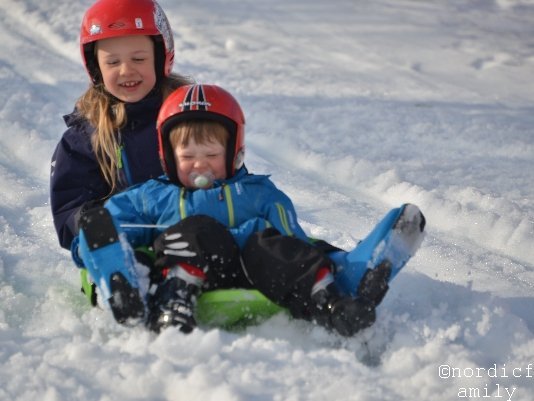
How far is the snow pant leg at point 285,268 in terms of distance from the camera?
318 centimetres

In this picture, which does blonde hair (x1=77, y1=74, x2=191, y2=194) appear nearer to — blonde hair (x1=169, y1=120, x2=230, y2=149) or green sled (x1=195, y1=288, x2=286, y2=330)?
Result: blonde hair (x1=169, y1=120, x2=230, y2=149)

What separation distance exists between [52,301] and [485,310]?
1.86 m

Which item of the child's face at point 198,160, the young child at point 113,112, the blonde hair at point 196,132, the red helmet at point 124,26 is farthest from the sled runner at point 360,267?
the red helmet at point 124,26

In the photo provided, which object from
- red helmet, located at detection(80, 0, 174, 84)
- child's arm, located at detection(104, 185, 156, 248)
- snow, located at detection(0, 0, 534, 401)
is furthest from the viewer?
red helmet, located at detection(80, 0, 174, 84)

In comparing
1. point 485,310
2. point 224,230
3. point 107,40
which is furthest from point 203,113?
point 485,310

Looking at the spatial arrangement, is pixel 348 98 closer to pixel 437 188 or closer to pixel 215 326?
pixel 437 188

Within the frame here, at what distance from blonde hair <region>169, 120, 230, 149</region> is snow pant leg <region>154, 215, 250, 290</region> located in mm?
429

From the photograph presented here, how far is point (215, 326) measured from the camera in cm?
327

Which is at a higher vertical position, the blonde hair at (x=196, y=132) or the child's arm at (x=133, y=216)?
the blonde hair at (x=196, y=132)

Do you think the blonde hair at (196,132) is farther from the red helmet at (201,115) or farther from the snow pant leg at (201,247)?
the snow pant leg at (201,247)

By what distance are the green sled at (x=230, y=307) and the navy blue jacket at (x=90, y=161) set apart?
3.38 ft

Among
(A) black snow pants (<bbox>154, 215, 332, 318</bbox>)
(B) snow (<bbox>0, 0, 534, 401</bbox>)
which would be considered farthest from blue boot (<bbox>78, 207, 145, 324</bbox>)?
(A) black snow pants (<bbox>154, 215, 332, 318</bbox>)

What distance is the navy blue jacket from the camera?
159 inches

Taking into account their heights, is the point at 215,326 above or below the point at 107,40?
below
